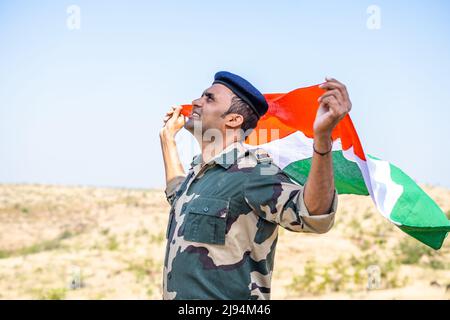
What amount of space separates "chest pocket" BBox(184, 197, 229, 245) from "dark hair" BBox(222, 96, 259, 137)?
0.51m

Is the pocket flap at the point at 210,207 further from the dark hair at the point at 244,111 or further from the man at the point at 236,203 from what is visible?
the dark hair at the point at 244,111

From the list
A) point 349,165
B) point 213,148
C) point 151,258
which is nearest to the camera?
point 213,148

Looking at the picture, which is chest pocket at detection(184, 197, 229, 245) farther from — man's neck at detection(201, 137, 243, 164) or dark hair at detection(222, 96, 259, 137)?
dark hair at detection(222, 96, 259, 137)

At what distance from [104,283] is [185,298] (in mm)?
14211

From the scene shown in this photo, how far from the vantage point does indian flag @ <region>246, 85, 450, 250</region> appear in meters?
3.43

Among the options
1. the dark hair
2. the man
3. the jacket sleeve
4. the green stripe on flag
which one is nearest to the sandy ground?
the green stripe on flag

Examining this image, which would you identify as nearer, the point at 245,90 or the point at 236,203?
the point at 236,203

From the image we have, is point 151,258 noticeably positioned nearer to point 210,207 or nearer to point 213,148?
point 213,148

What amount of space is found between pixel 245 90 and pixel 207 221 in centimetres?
76

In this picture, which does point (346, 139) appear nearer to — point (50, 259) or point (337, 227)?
point (50, 259)

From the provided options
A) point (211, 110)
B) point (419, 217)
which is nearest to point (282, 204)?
point (211, 110)

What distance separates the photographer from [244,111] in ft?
11.0
